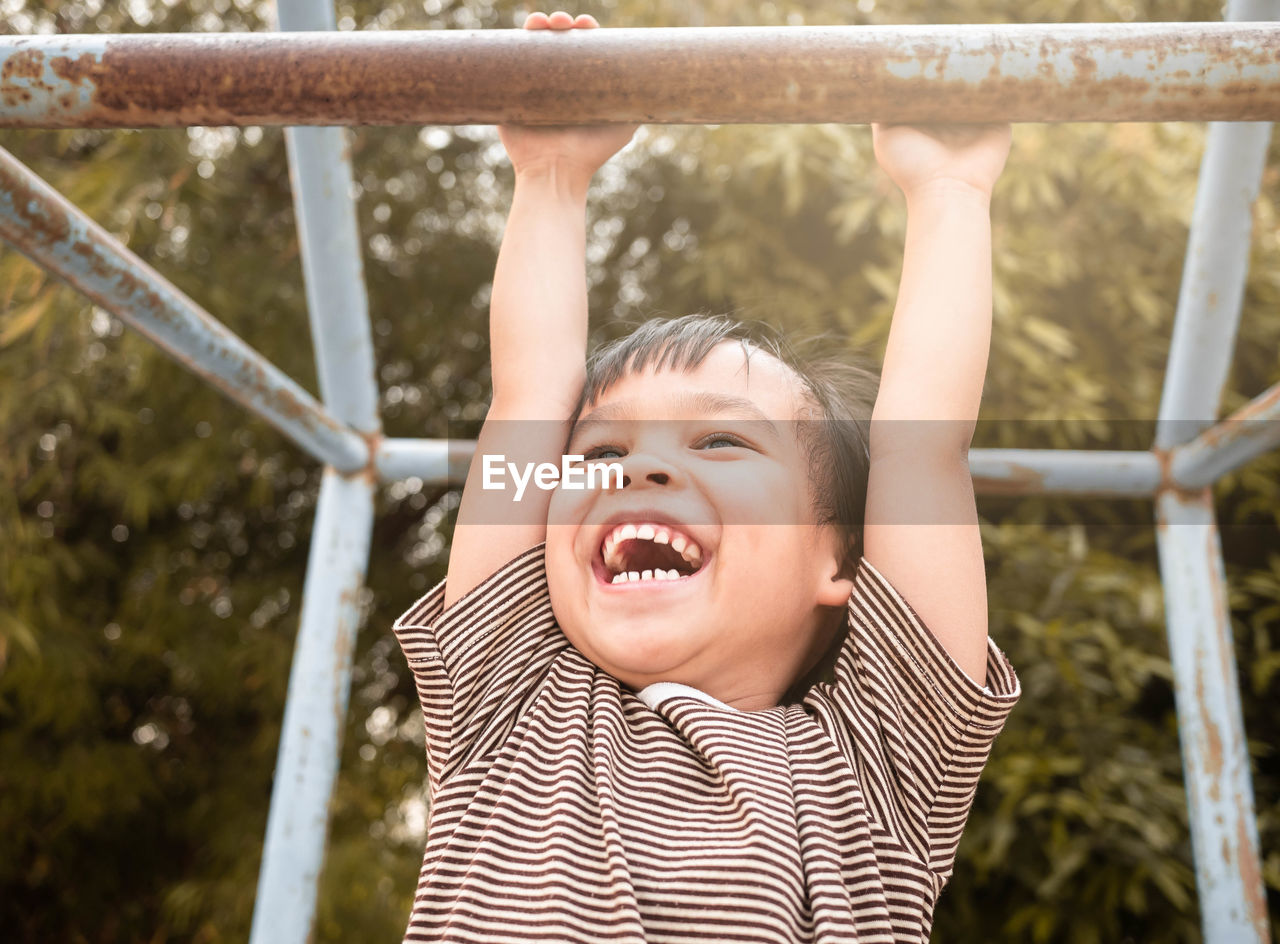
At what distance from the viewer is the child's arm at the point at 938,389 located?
0.54m

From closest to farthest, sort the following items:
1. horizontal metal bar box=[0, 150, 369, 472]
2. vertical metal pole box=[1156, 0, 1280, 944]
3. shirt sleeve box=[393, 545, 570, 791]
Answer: horizontal metal bar box=[0, 150, 369, 472] < shirt sleeve box=[393, 545, 570, 791] < vertical metal pole box=[1156, 0, 1280, 944]

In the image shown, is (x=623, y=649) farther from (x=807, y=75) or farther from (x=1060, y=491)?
(x=1060, y=491)

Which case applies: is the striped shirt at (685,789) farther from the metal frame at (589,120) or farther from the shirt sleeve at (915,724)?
the metal frame at (589,120)

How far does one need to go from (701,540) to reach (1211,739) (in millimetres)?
451

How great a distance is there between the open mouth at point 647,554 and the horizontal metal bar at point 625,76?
9.6 inches

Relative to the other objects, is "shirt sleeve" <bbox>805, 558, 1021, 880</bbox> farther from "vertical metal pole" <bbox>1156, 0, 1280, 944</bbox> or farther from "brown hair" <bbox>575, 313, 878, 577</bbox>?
"vertical metal pole" <bbox>1156, 0, 1280, 944</bbox>

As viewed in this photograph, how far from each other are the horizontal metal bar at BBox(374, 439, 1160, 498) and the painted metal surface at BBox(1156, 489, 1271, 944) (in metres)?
0.05

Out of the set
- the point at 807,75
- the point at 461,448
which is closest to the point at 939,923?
the point at 461,448

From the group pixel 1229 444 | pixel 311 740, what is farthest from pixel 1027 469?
pixel 311 740

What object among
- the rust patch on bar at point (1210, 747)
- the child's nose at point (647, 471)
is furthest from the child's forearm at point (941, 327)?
the rust patch on bar at point (1210, 747)

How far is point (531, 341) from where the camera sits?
2.20ft

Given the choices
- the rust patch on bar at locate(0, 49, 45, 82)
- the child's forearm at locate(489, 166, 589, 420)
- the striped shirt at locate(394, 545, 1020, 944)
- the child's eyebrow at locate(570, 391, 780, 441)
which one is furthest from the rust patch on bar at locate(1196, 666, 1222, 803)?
the rust patch on bar at locate(0, 49, 45, 82)

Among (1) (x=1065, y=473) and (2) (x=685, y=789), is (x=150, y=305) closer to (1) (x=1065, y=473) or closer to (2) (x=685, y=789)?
(2) (x=685, y=789)

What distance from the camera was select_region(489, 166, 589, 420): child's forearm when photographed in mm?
655
